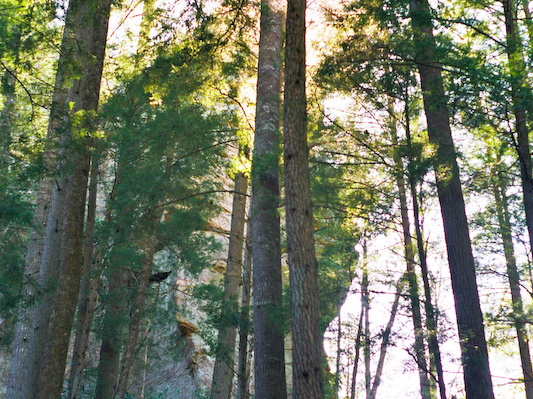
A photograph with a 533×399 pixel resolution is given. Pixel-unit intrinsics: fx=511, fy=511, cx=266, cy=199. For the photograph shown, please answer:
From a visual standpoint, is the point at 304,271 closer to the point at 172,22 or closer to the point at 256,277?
the point at 256,277

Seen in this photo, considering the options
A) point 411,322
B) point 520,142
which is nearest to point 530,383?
point 411,322

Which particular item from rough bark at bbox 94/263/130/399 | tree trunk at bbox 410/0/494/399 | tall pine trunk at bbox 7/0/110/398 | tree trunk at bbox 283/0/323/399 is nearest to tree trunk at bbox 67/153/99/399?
rough bark at bbox 94/263/130/399

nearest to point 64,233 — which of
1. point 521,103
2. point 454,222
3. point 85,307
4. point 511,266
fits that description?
point 85,307

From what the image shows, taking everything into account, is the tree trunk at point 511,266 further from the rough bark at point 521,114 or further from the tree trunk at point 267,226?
the tree trunk at point 267,226

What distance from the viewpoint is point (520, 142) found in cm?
763

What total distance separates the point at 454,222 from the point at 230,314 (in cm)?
427

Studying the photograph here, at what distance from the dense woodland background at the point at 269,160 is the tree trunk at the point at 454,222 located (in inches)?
1.2

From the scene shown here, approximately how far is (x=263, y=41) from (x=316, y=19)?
91.6 inches

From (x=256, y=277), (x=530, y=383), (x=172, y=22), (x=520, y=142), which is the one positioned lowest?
(x=530, y=383)

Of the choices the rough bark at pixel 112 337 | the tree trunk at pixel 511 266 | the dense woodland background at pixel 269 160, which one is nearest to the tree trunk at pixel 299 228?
the dense woodland background at pixel 269 160

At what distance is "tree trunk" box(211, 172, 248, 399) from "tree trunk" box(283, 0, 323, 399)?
93.4 inches

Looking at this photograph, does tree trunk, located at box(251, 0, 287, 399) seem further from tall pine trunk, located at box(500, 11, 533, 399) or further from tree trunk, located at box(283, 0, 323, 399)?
tall pine trunk, located at box(500, 11, 533, 399)

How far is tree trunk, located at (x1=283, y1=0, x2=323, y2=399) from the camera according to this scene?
534 cm

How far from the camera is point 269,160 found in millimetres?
8172
